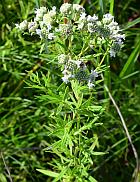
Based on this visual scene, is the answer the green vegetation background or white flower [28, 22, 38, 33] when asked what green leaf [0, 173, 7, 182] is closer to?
the green vegetation background

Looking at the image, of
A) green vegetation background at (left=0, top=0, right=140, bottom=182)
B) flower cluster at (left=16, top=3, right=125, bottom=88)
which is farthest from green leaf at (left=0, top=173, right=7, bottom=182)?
flower cluster at (left=16, top=3, right=125, bottom=88)

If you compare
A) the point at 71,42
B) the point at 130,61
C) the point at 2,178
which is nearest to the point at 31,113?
the point at 2,178

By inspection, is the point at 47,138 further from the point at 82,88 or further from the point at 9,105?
the point at 82,88

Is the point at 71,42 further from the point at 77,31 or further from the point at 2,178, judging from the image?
the point at 2,178

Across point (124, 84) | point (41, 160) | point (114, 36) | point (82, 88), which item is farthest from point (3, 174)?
point (114, 36)

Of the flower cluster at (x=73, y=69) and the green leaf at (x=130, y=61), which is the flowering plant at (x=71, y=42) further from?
the green leaf at (x=130, y=61)

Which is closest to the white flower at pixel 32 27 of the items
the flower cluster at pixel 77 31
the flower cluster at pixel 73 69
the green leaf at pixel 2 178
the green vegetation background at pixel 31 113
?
the flower cluster at pixel 77 31
